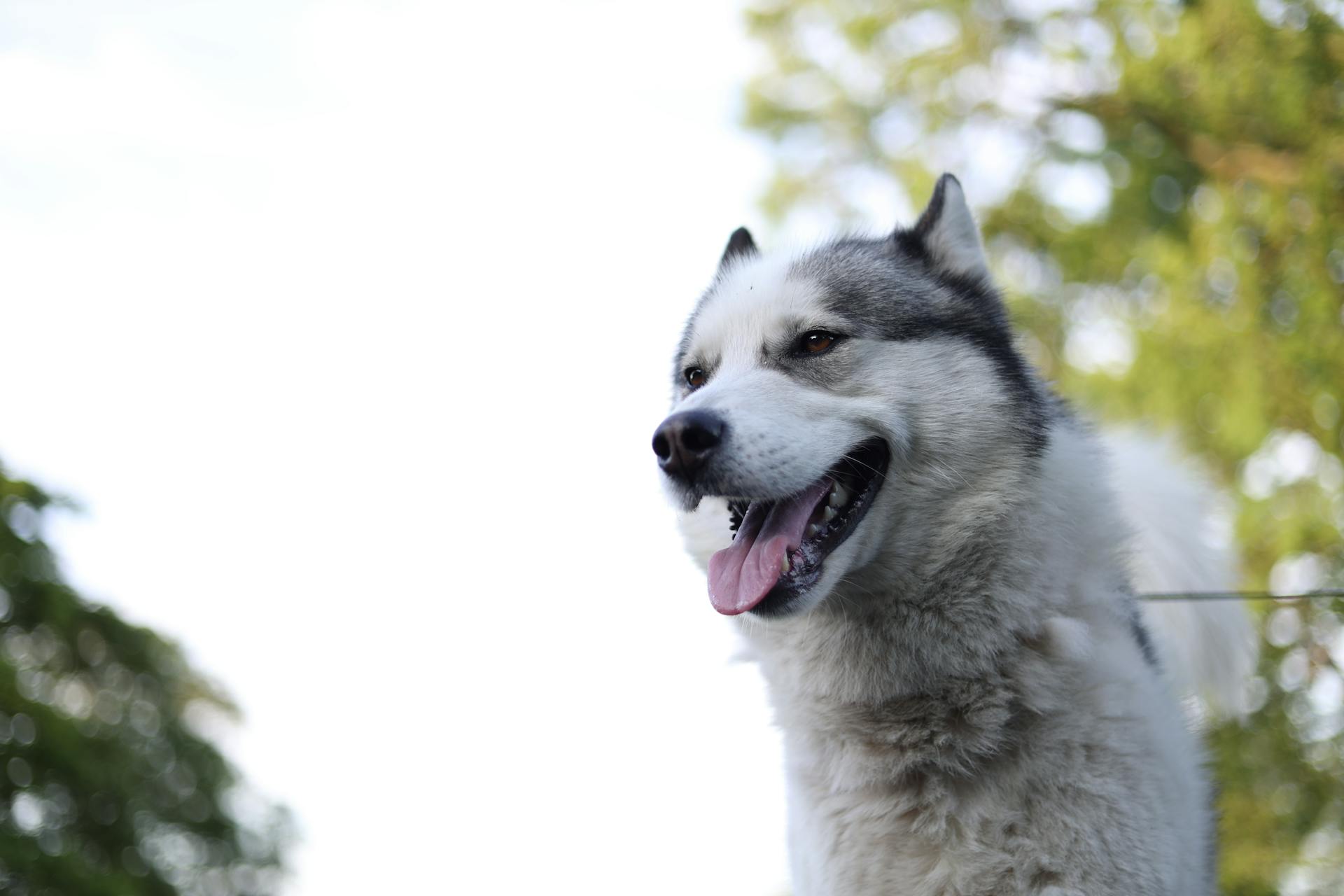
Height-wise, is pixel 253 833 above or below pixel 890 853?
above

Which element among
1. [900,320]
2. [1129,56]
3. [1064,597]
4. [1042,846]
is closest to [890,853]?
[1042,846]

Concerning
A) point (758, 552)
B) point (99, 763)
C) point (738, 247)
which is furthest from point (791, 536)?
point (99, 763)

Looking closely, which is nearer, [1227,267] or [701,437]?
[701,437]

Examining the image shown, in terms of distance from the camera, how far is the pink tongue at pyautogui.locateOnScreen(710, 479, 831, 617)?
2959 mm

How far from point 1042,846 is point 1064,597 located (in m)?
0.68

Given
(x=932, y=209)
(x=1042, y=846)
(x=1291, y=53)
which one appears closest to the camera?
(x=1042, y=846)

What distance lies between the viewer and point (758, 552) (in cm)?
304

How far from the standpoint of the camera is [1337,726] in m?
6.59

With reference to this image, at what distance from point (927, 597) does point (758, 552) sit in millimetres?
512

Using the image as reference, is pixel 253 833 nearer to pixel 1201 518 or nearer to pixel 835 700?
pixel 835 700

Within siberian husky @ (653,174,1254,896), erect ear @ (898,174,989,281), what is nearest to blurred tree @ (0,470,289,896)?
siberian husky @ (653,174,1254,896)

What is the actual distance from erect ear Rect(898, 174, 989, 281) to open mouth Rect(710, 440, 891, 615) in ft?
2.83

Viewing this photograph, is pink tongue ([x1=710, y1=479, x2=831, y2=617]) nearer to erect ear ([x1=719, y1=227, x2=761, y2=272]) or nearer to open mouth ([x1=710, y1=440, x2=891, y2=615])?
open mouth ([x1=710, y1=440, x2=891, y2=615])

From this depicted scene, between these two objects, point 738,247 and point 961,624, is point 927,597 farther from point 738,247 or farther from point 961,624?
point 738,247
